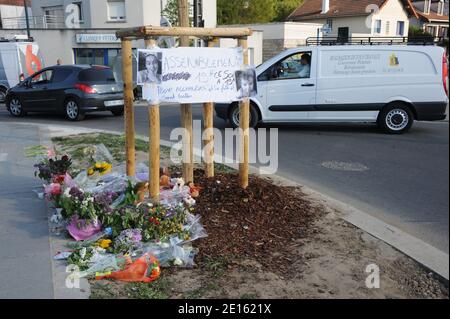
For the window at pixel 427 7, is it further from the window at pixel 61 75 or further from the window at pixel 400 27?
the window at pixel 61 75

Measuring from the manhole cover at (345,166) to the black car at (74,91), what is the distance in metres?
8.36

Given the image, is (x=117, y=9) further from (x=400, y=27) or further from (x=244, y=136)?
(x=400, y=27)

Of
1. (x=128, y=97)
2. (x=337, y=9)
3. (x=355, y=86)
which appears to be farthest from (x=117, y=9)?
(x=128, y=97)

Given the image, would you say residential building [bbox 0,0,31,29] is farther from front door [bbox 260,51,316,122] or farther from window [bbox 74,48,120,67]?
front door [bbox 260,51,316,122]

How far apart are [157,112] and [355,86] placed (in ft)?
23.1

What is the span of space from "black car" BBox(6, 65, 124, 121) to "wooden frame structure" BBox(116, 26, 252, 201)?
29.8 ft

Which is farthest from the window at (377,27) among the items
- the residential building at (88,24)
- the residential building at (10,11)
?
the residential building at (10,11)

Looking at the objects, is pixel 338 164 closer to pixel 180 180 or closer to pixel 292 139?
pixel 292 139

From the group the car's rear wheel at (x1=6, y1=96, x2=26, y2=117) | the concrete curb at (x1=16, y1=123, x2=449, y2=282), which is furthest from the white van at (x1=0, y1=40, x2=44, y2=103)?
the concrete curb at (x1=16, y1=123, x2=449, y2=282)

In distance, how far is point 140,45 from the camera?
96.4ft

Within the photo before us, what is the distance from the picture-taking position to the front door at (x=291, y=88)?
35.5 ft

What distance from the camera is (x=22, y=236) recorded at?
4559mm

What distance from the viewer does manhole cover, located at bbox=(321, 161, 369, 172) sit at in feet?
24.9

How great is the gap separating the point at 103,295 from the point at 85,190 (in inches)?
65.0
